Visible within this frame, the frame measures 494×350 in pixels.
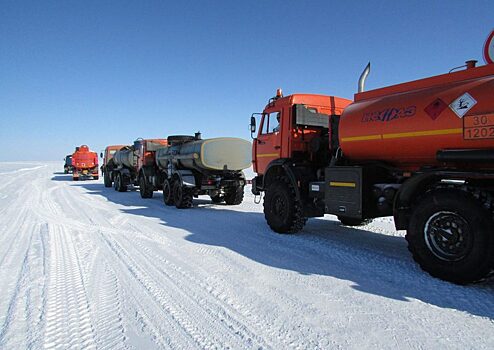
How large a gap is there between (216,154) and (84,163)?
2267 centimetres

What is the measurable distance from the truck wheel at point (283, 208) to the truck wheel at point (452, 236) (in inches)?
102

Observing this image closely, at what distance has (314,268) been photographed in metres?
4.71

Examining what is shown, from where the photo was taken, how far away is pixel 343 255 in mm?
5340

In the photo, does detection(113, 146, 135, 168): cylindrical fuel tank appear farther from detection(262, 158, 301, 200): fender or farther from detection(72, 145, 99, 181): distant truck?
detection(72, 145, 99, 181): distant truck

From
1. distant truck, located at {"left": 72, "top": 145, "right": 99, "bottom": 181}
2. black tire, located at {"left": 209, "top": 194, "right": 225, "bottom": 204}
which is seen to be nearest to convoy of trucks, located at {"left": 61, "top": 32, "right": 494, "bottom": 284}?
black tire, located at {"left": 209, "top": 194, "right": 225, "bottom": 204}

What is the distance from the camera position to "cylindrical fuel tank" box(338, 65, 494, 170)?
395 cm

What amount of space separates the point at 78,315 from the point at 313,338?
221 centimetres

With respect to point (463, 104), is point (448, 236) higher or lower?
lower

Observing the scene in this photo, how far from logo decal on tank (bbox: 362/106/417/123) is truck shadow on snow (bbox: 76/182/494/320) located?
2054mm

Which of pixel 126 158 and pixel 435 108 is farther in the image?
pixel 126 158

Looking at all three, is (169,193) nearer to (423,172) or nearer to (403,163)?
(403,163)

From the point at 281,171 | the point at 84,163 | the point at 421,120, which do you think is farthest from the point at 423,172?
the point at 84,163

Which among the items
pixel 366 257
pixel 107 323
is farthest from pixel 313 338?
pixel 366 257

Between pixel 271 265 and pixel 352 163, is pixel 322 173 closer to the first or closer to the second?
pixel 352 163
